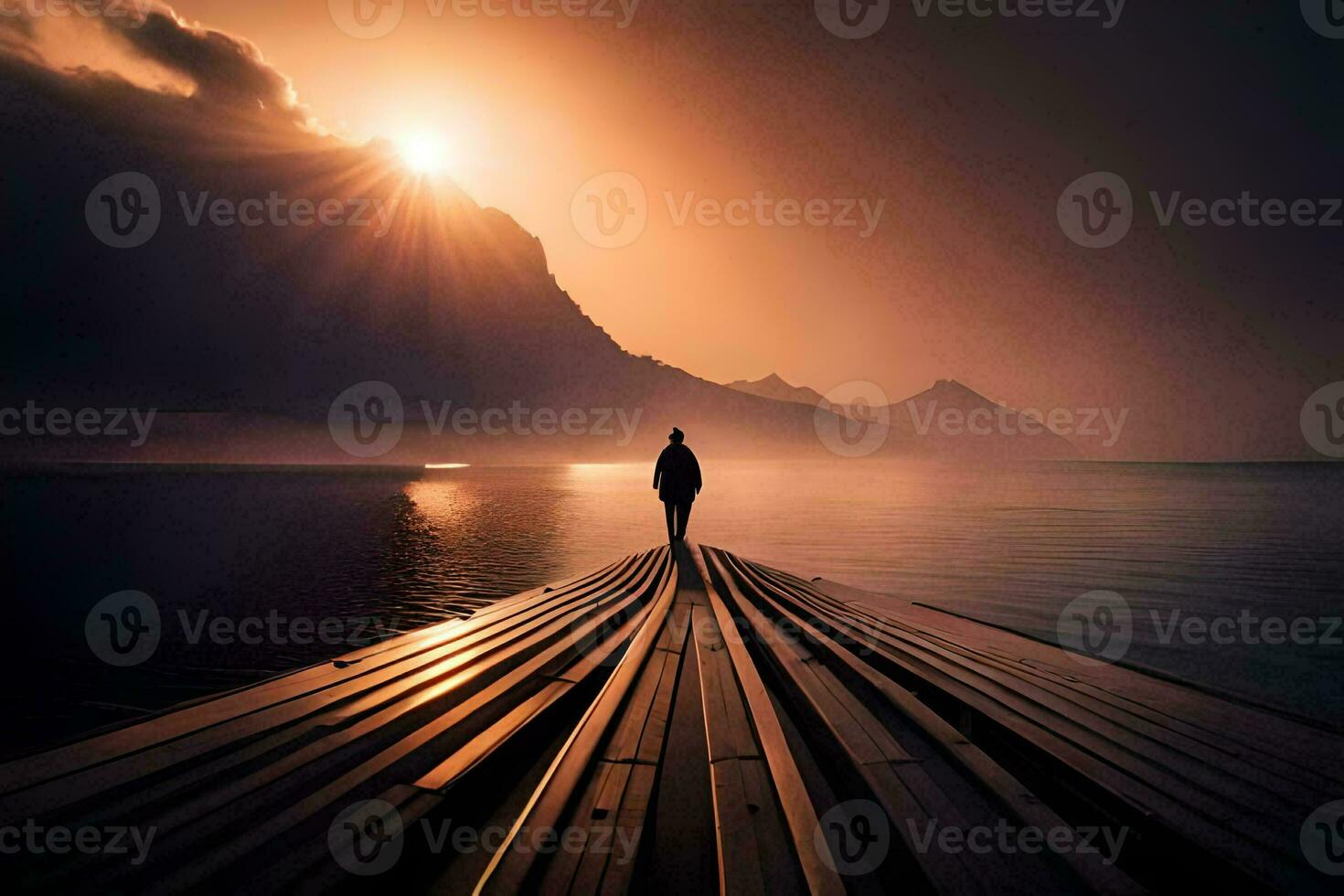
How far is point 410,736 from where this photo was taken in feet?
12.1

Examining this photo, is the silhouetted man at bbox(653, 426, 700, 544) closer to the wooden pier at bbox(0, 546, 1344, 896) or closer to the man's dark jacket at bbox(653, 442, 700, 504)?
the man's dark jacket at bbox(653, 442, 700, 504)

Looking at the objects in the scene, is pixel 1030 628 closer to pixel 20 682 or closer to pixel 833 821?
pixel 833 821

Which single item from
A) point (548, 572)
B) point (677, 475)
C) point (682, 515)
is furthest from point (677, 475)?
point (548, 572)

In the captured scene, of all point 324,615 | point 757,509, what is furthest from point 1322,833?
point 757,509

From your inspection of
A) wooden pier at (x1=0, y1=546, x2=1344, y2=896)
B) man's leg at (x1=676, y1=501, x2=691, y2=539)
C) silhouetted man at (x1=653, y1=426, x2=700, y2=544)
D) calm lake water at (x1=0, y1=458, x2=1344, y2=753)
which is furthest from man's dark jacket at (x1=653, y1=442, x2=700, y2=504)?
wooden pier at (x1=0, y1=546, x2=1344, y2=896)

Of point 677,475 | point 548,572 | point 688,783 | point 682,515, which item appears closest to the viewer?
point 688,783

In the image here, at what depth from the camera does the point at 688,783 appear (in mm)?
3205

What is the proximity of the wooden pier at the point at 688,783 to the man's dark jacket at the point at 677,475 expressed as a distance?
30.7 feet

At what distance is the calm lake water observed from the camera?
956 cm

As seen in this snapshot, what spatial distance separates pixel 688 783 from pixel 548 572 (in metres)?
16.1

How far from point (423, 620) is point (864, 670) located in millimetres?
10599

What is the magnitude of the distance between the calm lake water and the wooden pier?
3.68 metres

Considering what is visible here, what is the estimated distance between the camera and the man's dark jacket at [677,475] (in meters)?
14.7

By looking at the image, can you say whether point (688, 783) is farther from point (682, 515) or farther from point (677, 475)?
point (682, 515)
